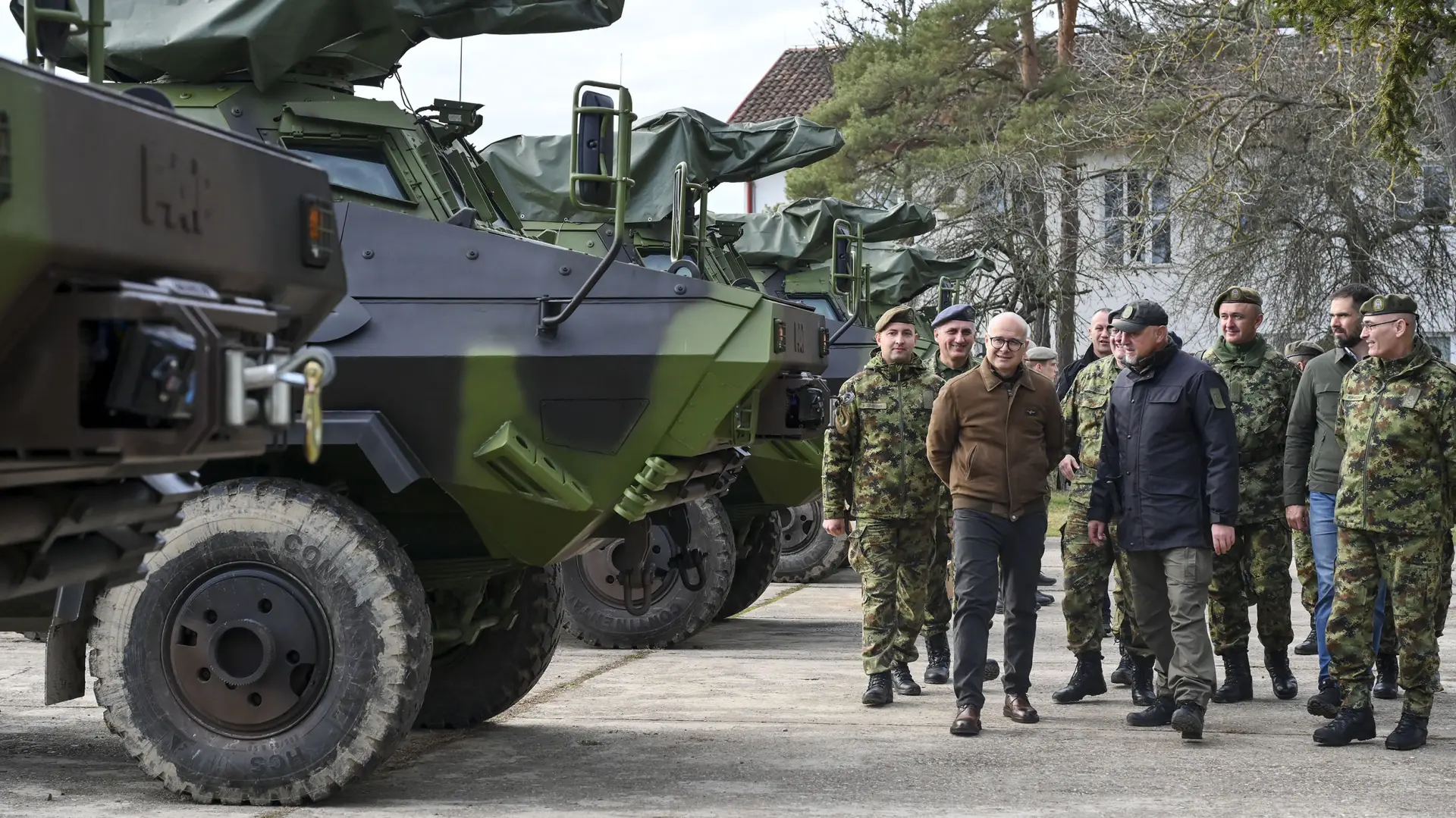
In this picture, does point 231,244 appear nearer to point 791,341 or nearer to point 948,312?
point 791,341

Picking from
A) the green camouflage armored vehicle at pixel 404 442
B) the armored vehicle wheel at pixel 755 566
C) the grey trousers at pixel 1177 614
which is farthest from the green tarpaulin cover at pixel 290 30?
the armored vehicle wheel at pixel 755 566

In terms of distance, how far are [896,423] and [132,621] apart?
3.55 metres

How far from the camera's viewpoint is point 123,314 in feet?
10.5

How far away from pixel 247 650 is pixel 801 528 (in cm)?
807

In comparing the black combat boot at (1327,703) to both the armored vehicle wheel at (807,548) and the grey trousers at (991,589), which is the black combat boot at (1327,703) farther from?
the armored vehicle wheel at (807,548)

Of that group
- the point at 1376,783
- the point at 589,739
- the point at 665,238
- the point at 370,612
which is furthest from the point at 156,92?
the point at 665,238

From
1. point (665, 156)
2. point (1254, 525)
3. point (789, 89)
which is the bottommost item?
point (1254, 525)

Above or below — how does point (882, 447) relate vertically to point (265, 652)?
above

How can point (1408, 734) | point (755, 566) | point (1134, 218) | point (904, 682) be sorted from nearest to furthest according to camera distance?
point (1408, 734)
point (904, 682)
point (755, 566)
point (1134, 218)

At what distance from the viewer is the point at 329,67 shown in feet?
23.1

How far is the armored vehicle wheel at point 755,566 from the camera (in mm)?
10820

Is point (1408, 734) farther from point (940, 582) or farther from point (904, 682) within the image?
point (940, 582)

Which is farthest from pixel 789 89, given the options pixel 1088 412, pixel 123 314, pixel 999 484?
pixel 123 314

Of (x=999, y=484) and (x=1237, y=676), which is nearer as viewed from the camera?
(x=999, y=484)
